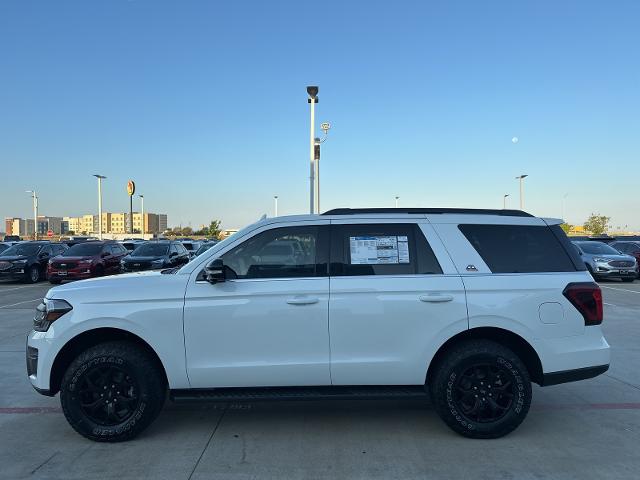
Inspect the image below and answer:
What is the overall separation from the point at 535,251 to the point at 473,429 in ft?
5.48

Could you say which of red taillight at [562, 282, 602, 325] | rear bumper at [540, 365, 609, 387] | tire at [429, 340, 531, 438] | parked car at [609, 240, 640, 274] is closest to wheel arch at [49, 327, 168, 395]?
tire at [429, 340, 531, 438]

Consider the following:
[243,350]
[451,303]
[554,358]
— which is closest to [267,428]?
[243,350]

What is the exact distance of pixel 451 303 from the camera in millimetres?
4297

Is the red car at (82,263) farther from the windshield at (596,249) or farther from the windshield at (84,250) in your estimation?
the windshield at (596,249)

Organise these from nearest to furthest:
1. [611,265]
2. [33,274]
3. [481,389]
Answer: [481,389]
[611,265]
[33,274]

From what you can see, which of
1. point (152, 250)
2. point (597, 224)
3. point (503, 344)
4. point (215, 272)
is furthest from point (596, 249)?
point (597, 224)

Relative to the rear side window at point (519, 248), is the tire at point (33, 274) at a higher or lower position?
lower

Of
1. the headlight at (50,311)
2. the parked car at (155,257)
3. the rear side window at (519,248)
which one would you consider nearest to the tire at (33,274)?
the parked car at (155,257)

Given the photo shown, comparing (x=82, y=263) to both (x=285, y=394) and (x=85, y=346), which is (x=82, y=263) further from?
(x=285, y=394)

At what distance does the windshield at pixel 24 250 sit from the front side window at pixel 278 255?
60.5ft

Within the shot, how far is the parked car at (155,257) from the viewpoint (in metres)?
18.2

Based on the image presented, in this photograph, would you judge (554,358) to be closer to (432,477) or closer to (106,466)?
(432,477)

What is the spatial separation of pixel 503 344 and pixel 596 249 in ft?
61.2

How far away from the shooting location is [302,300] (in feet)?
13.9
